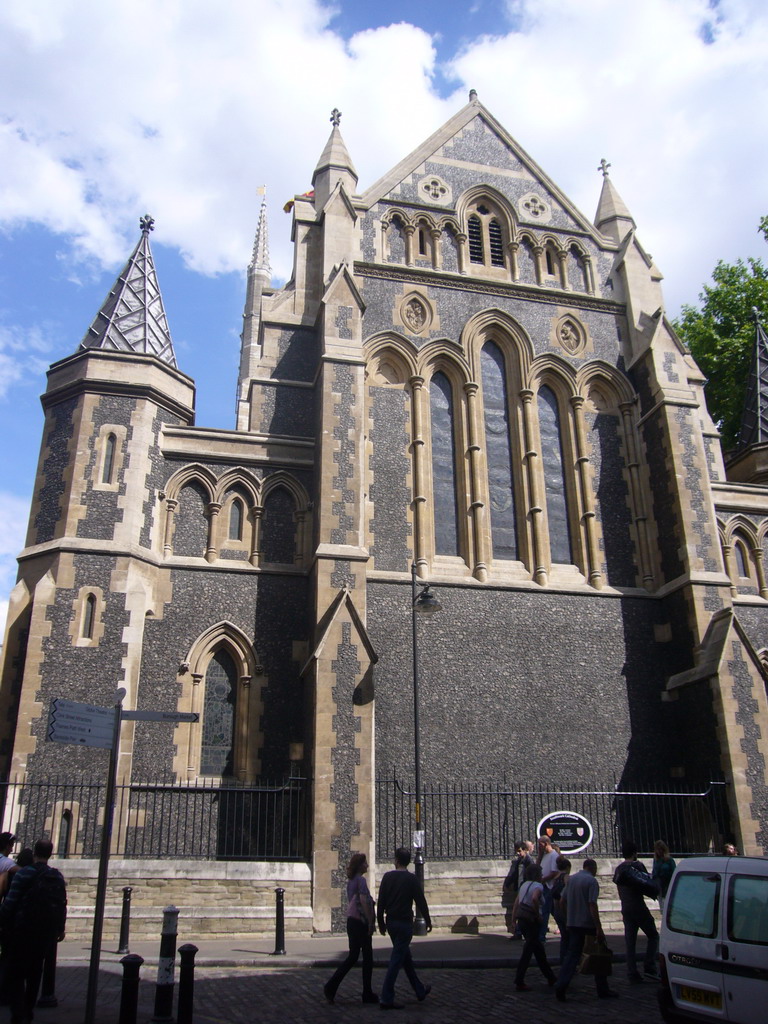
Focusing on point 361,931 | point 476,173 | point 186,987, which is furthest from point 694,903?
point 476,173

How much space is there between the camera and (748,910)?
259 inches

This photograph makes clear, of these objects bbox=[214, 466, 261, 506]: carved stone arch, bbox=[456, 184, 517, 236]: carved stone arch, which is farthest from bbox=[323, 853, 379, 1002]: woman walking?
bbox=[456, 184, 517, 236]: carved stone arch

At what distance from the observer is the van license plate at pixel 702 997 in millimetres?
6578

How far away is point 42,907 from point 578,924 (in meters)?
5.12

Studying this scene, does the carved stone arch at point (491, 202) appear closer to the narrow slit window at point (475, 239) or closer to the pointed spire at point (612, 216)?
the narrow slit window at point (475, 239)

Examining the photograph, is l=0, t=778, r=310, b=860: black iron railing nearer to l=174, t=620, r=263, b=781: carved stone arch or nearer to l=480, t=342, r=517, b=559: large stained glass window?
l=174, t=620, r=263, b=781: carved stone arch

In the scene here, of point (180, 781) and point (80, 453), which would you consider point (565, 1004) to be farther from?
point (80, 453)

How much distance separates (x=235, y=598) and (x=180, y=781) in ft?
11.4

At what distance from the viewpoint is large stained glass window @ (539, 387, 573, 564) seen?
1820 cm

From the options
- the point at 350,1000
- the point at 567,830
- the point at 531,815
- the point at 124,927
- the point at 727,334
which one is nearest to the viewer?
the point at 350,1000

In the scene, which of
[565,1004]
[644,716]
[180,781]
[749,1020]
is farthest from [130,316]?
[749,1020]

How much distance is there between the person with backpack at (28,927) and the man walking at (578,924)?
4886 millimetres

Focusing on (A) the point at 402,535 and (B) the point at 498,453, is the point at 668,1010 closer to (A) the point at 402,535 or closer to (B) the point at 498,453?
(A) the point at 402,535

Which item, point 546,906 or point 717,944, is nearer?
point 717,944
